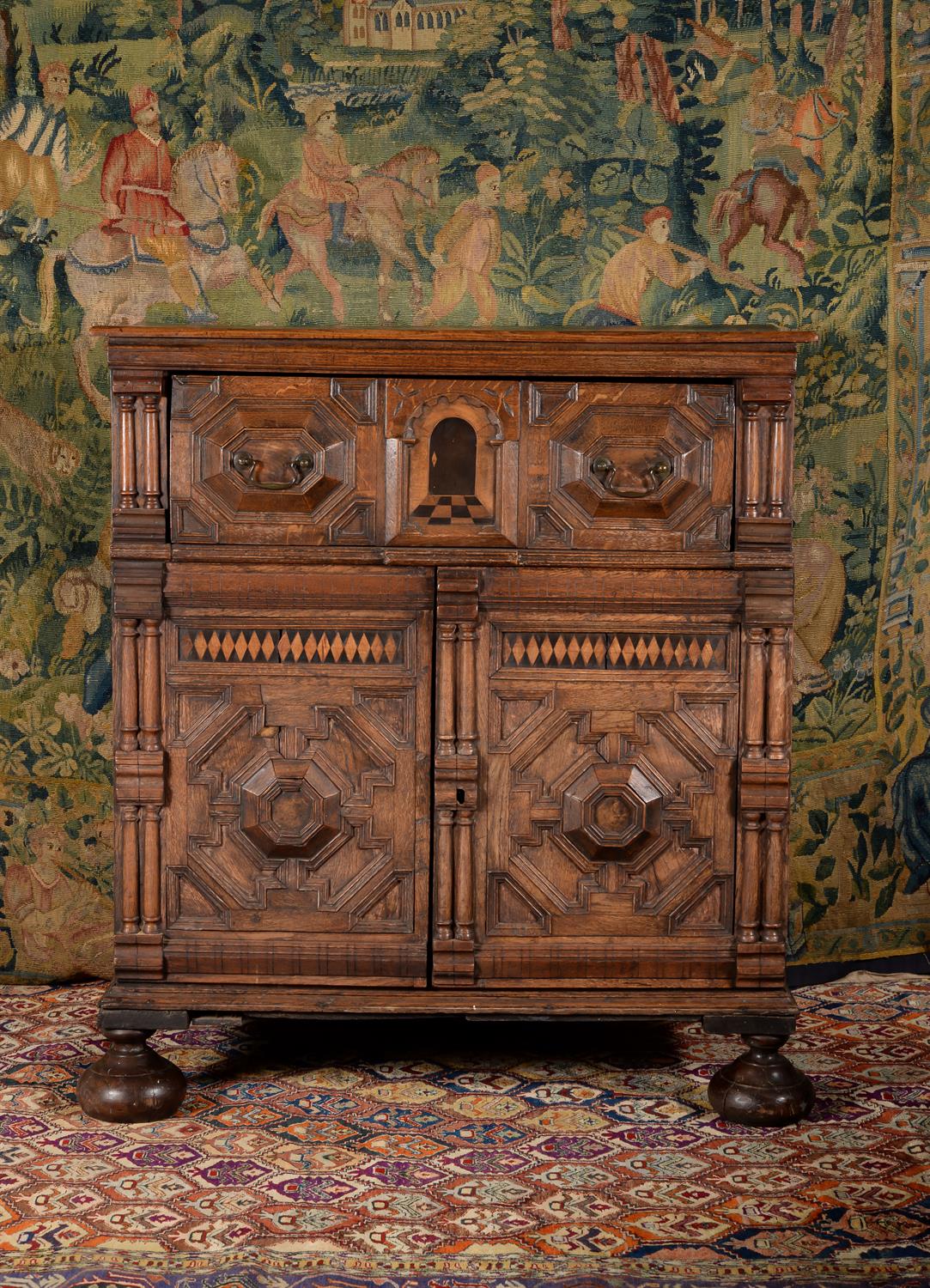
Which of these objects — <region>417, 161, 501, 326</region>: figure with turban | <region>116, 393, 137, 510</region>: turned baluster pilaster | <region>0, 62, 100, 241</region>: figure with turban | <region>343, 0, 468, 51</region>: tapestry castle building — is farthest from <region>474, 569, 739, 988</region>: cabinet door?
<region>0, 62, 100, 241</region>: figure with turban

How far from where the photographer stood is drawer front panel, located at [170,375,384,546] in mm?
3482

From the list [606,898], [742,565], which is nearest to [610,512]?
[742,565]

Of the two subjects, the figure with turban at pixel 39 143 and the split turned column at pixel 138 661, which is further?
the figure with turban at pixel 39 143

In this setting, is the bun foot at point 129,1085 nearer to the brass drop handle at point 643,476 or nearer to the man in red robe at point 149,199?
the brass drop handle at point 643,476

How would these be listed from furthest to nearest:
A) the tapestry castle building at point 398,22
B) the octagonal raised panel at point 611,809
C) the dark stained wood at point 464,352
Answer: the tapestry castle building at point 398,22 < the octagonal raised panel at point 611,809 < the dark stained wood at point 464,352

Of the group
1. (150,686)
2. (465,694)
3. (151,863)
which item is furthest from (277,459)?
(151,863)

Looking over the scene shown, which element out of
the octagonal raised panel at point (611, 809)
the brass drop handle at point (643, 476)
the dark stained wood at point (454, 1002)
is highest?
the brass drop handle at point (643, 476)

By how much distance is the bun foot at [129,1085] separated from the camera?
357 cm

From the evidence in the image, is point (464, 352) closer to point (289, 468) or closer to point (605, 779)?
point (289, 468)

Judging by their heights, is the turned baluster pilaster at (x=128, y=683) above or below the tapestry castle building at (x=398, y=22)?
below

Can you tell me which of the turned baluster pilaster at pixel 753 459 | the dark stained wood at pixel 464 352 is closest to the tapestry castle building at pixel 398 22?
the dark stained wood at pixel 464 352

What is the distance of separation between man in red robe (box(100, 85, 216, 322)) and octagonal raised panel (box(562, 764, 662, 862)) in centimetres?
215

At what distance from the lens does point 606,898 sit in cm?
357

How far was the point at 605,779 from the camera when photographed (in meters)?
3.53
